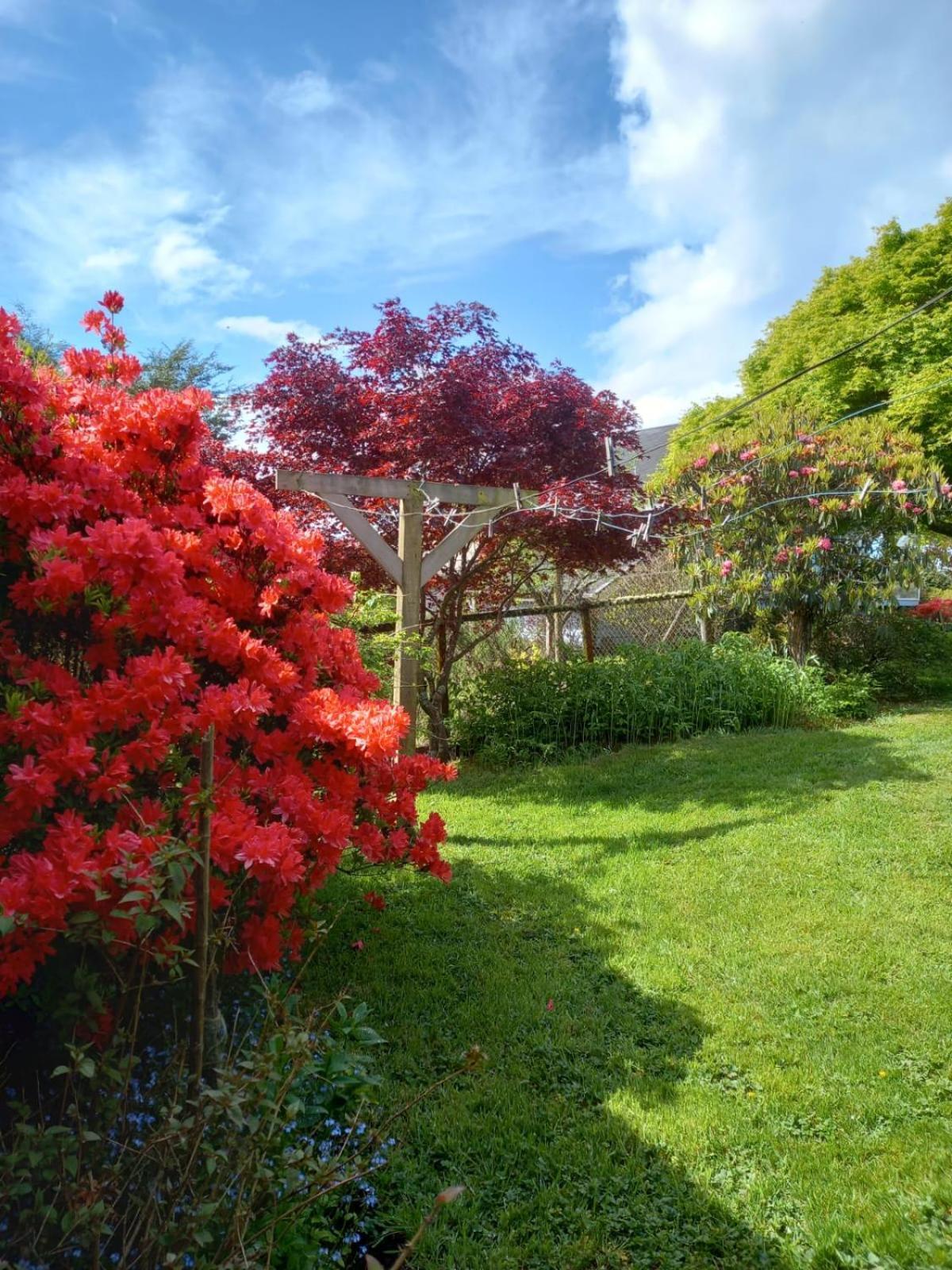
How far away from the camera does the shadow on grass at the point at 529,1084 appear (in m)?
1.95

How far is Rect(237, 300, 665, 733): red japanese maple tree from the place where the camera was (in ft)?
22.6

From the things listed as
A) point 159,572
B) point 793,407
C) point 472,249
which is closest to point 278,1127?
point 159,572

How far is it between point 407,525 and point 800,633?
5.47 meters

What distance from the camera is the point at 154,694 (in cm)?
177

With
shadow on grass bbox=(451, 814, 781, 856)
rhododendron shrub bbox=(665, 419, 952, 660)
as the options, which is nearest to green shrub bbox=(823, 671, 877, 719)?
rhododendron shrub bbox=(665, 419, 952, 660)

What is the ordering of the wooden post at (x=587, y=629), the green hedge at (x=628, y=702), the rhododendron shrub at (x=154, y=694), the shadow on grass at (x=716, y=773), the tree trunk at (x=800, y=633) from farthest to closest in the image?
1. the tree trunk at (x=800, y=633)
2. the wooden post at (x=587, y=629)
3. the green hedge at (x=628, y=702)
4. the shadow on grass at (x=716, y=773)
5. the rhododendron shrub at (x=154, y=694)

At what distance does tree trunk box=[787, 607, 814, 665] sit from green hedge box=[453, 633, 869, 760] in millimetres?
973

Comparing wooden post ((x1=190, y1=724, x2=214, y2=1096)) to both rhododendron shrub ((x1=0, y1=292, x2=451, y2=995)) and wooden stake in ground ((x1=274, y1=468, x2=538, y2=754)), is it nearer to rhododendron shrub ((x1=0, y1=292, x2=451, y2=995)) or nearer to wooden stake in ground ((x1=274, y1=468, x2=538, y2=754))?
A: rhododendron shrub ((x1=0, y1=292, x2=451, y2=995))

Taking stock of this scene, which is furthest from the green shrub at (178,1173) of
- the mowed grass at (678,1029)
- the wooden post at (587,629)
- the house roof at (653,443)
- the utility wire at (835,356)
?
the house roof at (653,443)

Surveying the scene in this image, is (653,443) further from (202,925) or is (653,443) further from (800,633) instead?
(202,925)

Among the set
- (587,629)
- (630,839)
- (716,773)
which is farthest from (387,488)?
(587,629)

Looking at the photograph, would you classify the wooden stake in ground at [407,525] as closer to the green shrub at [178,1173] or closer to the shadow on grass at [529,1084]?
the shadow on grass at [529,1084]

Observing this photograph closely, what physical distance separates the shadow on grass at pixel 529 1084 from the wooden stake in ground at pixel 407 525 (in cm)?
201

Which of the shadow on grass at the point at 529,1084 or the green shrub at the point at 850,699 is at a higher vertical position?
the green shrub at the point at 850,699
